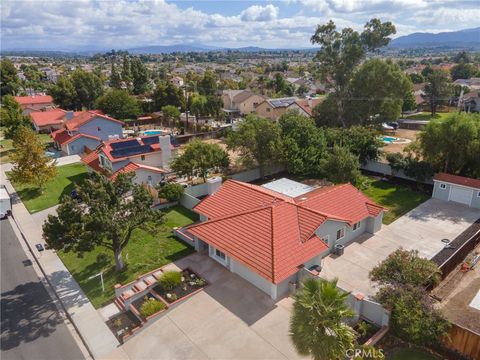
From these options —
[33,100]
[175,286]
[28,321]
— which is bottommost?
[28,321]

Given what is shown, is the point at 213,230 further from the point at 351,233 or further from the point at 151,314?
the point at 351,233

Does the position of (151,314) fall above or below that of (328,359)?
below

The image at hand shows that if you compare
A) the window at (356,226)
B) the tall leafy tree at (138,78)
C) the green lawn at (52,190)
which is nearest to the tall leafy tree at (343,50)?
the window at (356,226)

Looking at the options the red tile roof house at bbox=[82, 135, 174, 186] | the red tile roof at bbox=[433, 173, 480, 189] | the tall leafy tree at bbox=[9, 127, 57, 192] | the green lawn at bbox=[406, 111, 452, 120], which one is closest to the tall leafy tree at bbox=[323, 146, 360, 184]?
the red tile roof at bbox=[433, 173, 480, 189]

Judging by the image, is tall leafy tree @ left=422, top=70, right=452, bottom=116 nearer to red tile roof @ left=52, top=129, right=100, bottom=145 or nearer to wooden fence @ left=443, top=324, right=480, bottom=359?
red tile roof @ left=52, top=129, right=100, bottom=145

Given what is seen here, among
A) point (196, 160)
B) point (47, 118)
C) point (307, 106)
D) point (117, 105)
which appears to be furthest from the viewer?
point (117, 105)

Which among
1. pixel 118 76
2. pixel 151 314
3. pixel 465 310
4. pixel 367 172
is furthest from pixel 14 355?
pixel 118 76

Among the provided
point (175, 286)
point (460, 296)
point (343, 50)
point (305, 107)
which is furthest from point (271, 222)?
point (305, 107)

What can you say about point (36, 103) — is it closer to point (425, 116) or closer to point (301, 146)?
point (301, 146)
